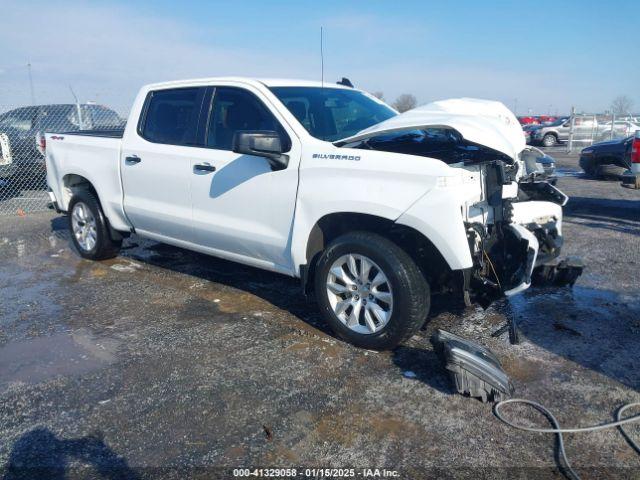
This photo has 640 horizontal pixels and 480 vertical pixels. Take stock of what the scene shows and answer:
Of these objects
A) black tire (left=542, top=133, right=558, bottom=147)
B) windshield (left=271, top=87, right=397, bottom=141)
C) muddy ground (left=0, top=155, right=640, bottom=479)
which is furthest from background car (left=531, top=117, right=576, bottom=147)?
windshield (left=271, top=87, right=397, bottom=141)

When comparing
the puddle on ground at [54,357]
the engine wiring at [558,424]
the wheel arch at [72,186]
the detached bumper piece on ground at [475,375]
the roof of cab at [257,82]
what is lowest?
the engine wiring at [558,424]

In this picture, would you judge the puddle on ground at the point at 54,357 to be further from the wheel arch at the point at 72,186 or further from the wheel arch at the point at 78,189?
the wheel arch at the point at 72,186

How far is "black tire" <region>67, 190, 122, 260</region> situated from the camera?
607 cm

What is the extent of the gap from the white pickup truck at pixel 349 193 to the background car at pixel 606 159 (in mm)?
8381

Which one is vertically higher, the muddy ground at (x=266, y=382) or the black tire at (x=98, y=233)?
the black tire at (x=98, y=233)

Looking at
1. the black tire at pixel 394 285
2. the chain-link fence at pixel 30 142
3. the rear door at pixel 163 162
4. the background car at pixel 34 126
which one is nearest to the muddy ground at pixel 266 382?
the black tire at pixel 394 285

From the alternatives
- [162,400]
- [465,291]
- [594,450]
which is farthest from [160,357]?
[594,450]

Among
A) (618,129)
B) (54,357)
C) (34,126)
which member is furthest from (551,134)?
(54,357)

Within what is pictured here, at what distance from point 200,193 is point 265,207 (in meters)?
0.76

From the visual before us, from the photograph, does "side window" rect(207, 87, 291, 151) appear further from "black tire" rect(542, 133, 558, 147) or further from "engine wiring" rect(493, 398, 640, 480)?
"black tire" rect(542, 133, 558, 147)

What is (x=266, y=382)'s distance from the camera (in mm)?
3496

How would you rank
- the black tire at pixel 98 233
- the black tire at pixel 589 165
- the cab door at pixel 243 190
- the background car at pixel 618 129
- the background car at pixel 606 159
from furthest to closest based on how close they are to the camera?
the background car at pixel 618 129, the black tire at pixel 589 165, the background car at pixel 606 159, the black tire at pixel 98 233, the cab door at pixel 243 190

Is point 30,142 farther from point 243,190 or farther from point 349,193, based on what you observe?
point 349,193

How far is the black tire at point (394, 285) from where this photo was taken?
361 cm
